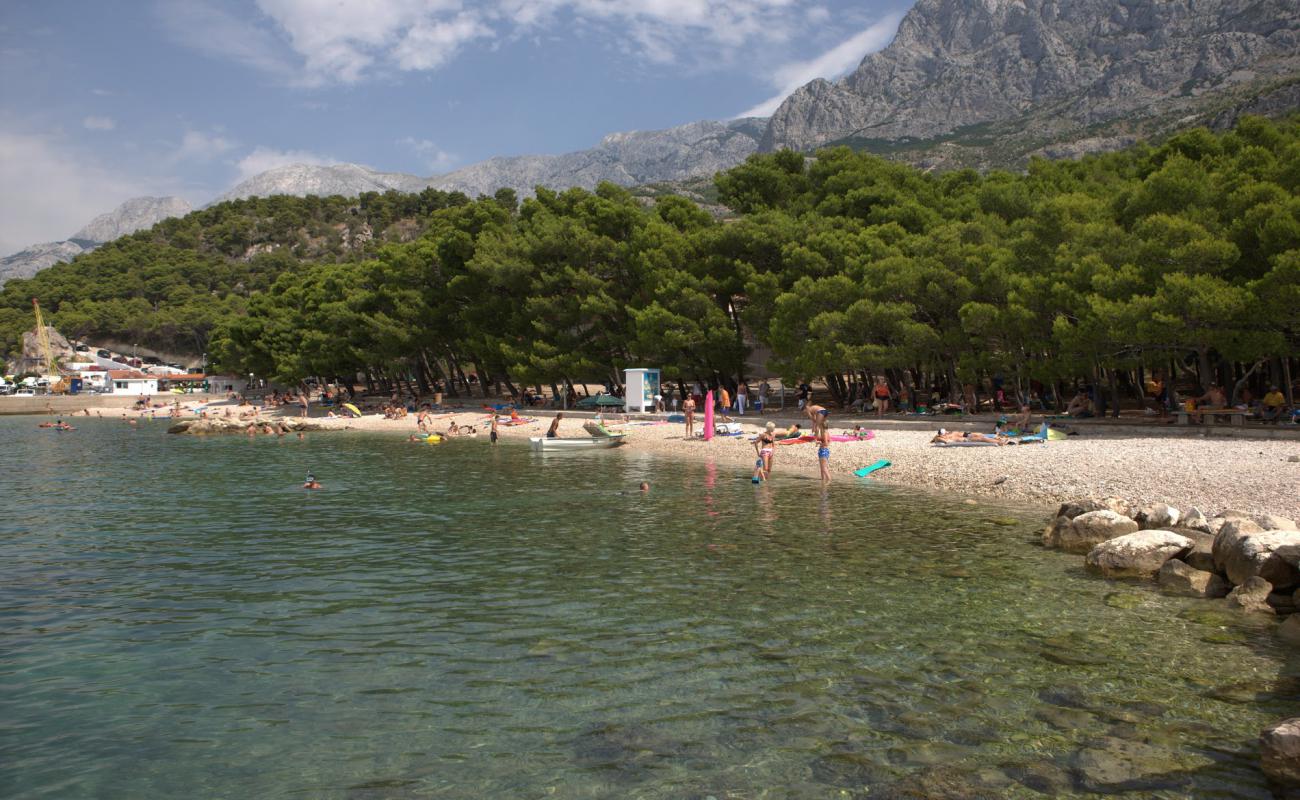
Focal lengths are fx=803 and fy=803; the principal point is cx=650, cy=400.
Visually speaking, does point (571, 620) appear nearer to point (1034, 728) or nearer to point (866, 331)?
point (1034, 728)

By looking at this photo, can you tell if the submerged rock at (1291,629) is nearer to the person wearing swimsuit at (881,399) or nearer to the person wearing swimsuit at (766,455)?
the person wearing swimsuit at (766,455)

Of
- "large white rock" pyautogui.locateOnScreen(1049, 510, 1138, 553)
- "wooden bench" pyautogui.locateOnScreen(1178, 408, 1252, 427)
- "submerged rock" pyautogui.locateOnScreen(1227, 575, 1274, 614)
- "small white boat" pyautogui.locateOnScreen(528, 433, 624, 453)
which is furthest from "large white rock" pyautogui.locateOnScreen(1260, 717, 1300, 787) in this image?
"small white boat" pyautogui.locateOnScreen(528, 433, 624, 453)

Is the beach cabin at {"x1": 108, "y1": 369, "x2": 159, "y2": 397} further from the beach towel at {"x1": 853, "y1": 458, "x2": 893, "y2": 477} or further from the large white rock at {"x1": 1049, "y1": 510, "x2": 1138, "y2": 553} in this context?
the large white rock at {"x1": 1049, "y1": 510, "x2": 1138, "y2": 553}

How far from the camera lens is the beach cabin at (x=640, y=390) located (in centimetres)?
4278

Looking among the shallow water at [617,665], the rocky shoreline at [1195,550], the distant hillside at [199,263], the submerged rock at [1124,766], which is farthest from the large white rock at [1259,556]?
the distant hillside at [199,263]

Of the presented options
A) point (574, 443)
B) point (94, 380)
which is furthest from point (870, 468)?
point (94, 380)

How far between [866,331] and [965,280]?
4.22m

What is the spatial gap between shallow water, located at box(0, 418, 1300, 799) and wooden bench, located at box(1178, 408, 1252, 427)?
11.0m

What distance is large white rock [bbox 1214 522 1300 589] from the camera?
399 inches

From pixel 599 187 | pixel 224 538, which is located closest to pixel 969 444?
pixel 224 538

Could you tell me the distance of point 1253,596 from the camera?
33.1ft

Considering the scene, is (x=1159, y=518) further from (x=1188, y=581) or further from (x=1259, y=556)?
(x=1259, y=556)

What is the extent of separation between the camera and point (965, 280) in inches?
1206

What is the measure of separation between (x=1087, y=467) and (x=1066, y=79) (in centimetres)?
16889
